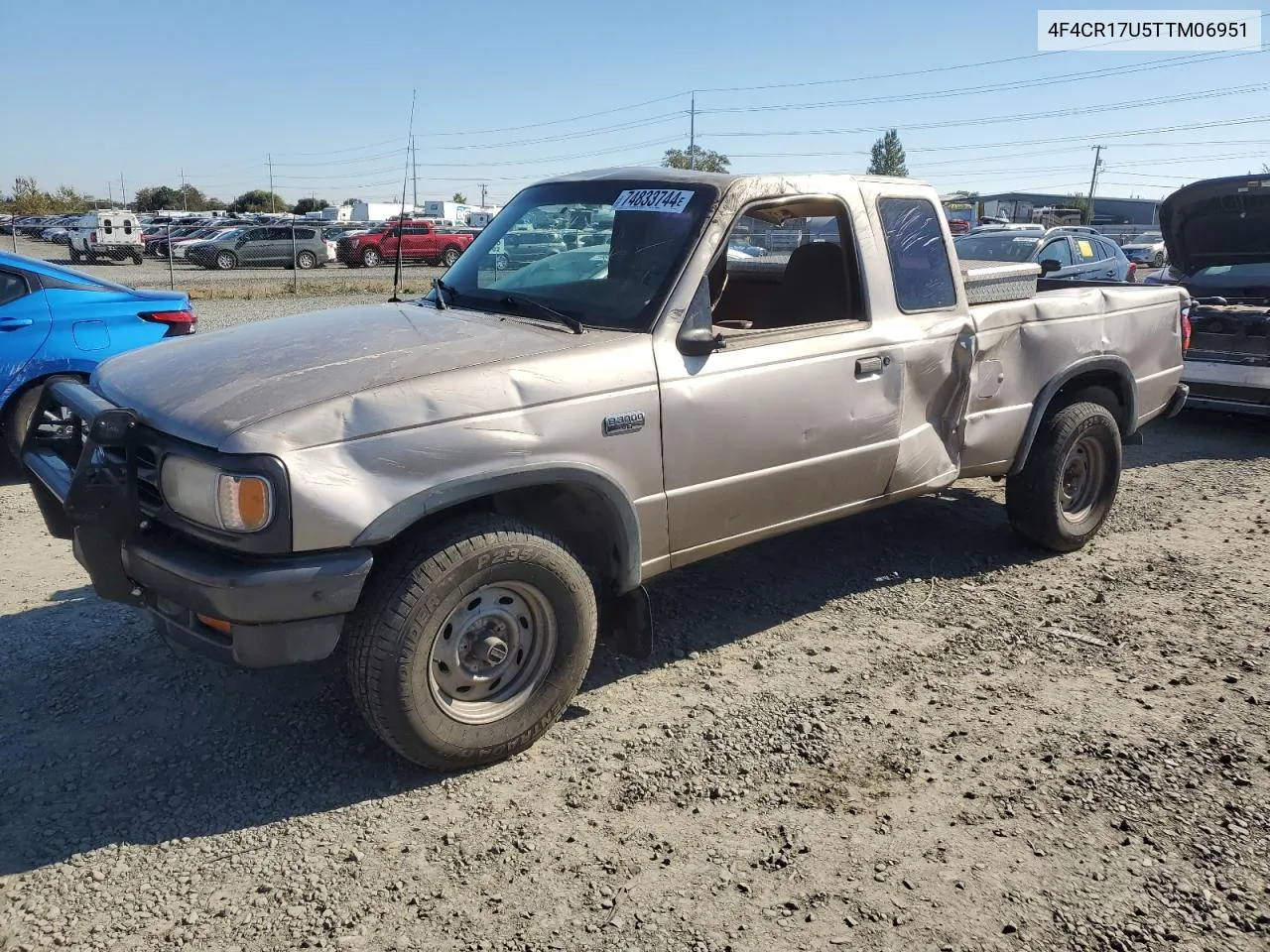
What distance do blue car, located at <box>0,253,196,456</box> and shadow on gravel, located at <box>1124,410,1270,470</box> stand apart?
7230 millimetres

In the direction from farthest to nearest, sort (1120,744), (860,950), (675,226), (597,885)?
1. (675,226)
2. (1120,744)
3. (597,885)
4. (860,950)

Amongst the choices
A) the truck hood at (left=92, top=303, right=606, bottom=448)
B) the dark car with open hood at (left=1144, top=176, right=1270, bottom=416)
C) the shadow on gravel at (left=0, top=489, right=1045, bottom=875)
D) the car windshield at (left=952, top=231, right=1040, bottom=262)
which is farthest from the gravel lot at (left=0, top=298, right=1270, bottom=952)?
the car windshield at (left=952, top=231, right=1040, bottom=262)

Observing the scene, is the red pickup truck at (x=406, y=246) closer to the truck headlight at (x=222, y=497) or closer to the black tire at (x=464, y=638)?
the black tire at (x=464, y=638)

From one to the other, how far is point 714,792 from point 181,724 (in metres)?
1.92

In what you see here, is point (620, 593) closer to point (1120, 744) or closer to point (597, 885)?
point (597, 885)

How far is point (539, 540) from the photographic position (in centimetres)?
337

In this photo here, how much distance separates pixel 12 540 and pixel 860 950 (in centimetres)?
505

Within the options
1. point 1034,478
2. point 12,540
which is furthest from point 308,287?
point 1034,478

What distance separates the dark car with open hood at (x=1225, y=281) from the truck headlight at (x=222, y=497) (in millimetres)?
8189

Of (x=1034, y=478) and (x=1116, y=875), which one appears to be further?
(x=1034, y=478)

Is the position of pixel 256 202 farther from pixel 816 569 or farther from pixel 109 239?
pixel 816 569

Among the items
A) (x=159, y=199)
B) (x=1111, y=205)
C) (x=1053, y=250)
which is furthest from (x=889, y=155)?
(x=1053, y=250)

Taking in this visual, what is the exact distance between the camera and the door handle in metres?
4.30

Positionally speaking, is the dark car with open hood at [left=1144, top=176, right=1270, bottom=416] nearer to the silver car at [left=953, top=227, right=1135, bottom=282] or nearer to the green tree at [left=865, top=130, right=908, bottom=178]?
the silver car at [left=953, top=227, right=1135, bottom=282]
